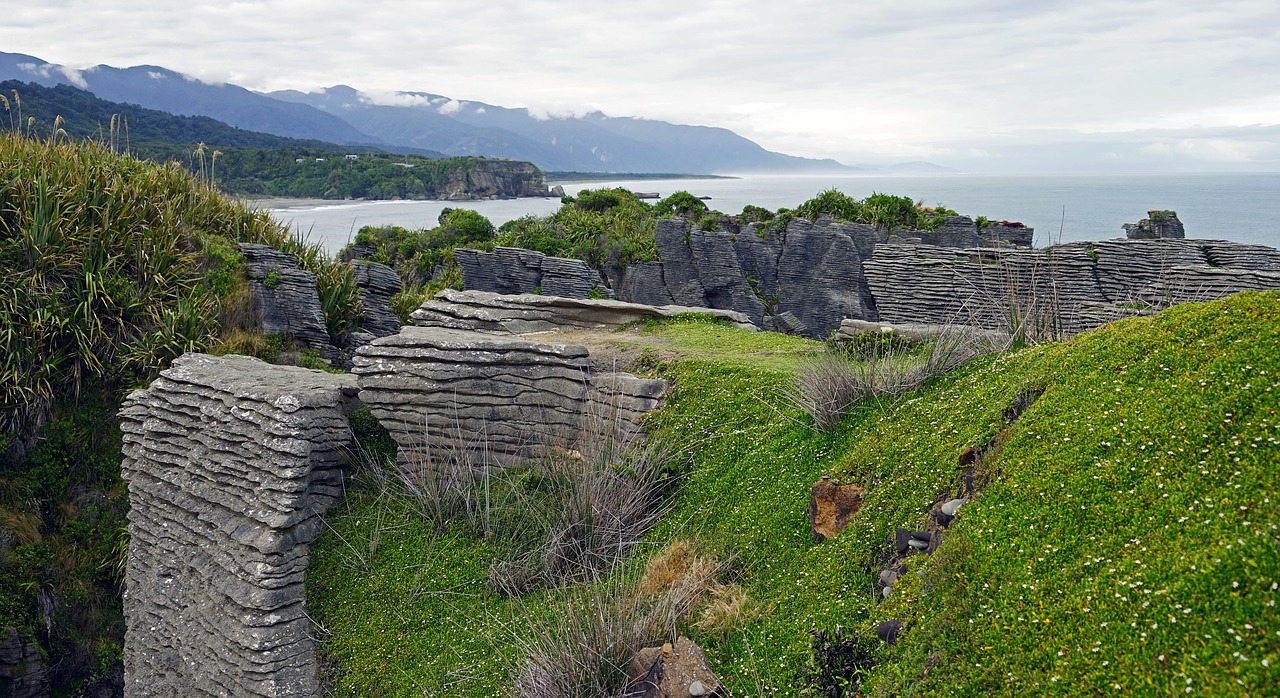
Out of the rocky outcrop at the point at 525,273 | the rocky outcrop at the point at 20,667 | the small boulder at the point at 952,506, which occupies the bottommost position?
the rocky outcrop at the point at 20,667

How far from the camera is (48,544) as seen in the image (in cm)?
1173

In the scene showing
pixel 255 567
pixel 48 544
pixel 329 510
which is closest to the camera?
pixel 255 567

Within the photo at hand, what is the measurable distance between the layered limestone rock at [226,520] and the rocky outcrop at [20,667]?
1.88 m

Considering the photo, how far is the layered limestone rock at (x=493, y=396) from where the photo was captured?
33.1 feet

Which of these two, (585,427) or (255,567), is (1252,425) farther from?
(255,567)

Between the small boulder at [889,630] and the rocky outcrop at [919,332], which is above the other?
the rocky outcrop at [919,332]

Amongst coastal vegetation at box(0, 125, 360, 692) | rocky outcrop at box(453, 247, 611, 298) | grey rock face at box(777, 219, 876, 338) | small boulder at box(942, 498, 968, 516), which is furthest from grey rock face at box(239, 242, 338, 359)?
grey rock face at box(777, 219, 876, 338)

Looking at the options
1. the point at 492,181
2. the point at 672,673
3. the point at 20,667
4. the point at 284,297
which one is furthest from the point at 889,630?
the point at 492,181

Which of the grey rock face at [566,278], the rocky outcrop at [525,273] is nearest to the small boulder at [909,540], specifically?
the rocky outcrop at [525,273]

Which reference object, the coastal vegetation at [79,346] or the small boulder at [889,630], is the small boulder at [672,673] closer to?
the small boulder at [889,630]

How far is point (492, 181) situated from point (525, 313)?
8753 centimetres

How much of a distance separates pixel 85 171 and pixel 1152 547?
613 inches

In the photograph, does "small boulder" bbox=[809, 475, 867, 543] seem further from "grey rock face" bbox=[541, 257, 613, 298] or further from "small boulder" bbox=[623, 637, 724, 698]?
"grey rock face" bbox=[541, 257, 613, 298]

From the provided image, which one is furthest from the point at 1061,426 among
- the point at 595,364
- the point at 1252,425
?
the point at 595,364
